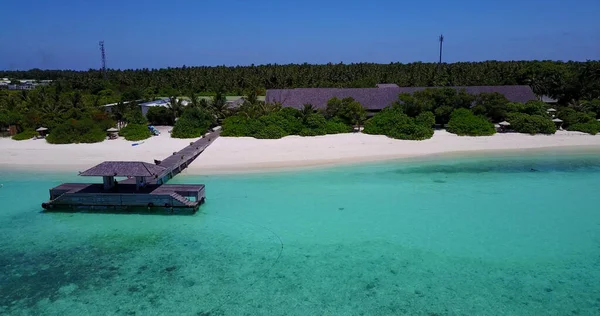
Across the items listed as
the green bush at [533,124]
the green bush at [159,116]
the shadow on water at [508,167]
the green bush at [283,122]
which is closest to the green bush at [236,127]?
the green bush at [283,122]

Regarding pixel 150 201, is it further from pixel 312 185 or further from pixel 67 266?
pixel 312 185

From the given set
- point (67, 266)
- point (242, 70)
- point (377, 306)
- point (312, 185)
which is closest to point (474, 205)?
point (312, 185)

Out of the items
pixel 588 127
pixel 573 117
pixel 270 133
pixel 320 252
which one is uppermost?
pixel 573 117

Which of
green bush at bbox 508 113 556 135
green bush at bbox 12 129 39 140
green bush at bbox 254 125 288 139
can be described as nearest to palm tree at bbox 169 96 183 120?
green bush at bbox 254 125 288 139

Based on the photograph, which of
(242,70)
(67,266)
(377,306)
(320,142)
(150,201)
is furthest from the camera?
(242,70)

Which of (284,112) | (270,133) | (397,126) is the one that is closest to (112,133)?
(270,133)

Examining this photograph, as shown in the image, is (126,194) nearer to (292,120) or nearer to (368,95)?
(292,120)
